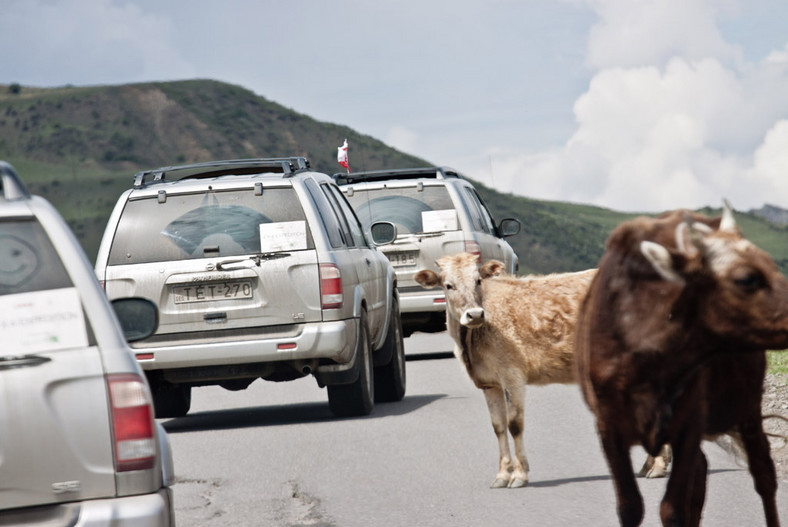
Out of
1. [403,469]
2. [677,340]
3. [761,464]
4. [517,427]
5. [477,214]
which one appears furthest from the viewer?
[477,214]

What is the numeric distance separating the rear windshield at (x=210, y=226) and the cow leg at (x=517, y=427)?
292 cm

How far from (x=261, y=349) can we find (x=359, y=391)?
1.28 m

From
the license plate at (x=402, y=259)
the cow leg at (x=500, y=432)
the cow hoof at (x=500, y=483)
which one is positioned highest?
the license plate at (x=402, y=259)

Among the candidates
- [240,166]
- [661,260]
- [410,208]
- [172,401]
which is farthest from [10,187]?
[410,208]

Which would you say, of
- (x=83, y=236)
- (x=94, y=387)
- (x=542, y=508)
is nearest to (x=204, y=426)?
(x=542, y=508)

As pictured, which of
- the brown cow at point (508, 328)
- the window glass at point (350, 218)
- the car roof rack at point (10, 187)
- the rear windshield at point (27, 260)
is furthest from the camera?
the window glass at point (350, 218)

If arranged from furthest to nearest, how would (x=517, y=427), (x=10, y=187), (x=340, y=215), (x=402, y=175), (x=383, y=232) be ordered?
(x=402, y=175) < (x=383, y=232) < (x=340, y=215) < (x=517, y=427) < (x=10, y=187)

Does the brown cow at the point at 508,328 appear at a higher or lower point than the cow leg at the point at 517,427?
higher

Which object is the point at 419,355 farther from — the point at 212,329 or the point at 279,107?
the point at 279,107

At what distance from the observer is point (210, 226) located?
11719mm

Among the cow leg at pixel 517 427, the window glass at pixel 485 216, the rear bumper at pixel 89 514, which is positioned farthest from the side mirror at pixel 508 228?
the rear bumper at pixel 89 514

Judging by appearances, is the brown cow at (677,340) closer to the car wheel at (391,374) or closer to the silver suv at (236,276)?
the silver suv at (236,276)

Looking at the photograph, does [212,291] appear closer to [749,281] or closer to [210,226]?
[210,226]

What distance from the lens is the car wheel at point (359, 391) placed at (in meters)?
12.2
